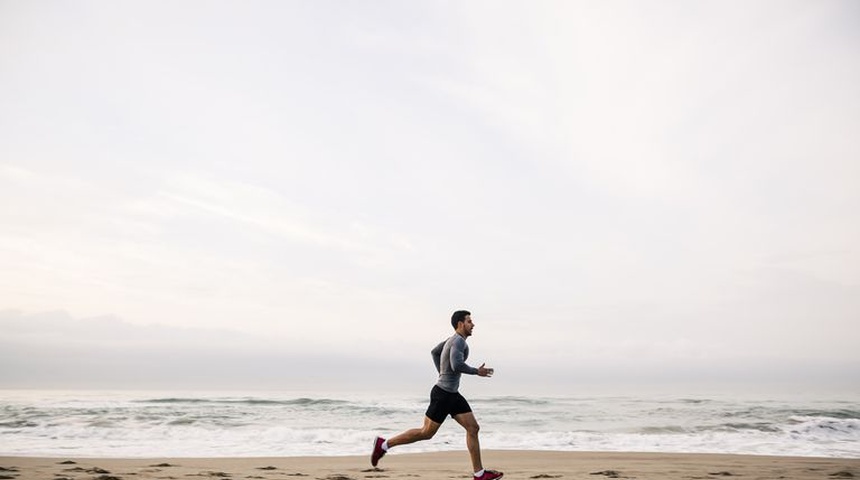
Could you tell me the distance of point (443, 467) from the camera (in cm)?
989

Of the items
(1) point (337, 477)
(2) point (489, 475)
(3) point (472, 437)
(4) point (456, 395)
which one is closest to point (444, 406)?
(4) point (456, 395)

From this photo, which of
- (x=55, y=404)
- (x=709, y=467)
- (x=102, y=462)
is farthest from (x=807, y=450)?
(x=55, y=404)

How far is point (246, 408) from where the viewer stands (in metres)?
25.0

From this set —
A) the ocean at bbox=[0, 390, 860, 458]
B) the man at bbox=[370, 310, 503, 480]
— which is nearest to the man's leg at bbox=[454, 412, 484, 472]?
the man at bbox=[370, 310, 503, 480]

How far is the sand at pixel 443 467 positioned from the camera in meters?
8.48

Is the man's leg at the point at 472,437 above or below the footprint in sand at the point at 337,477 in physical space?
above

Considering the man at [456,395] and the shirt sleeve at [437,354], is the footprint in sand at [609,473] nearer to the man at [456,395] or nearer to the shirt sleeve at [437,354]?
the man at [456,395]

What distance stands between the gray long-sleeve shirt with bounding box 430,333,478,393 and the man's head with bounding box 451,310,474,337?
0.08 m

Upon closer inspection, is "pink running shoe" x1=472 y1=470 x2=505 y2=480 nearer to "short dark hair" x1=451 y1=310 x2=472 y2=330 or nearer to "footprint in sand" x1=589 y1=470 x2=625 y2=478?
"short dark hair" x1=451 y1=310 x2=472 y2=330

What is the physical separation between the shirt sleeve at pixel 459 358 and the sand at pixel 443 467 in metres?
2.68

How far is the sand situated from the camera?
8477 millimetres

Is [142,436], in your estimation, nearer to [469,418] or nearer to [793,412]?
[469,418]

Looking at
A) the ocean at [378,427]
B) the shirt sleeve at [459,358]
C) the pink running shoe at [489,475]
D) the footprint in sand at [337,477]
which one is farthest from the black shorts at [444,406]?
the ocean at [378,427]

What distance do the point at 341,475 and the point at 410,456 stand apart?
134 inches
